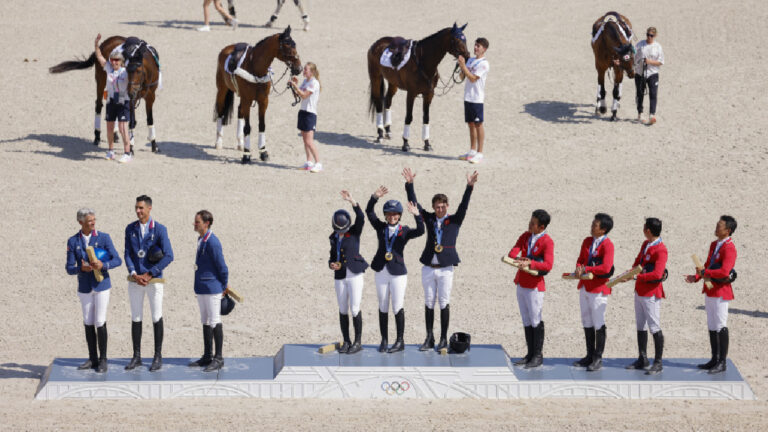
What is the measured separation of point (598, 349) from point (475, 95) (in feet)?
29.5

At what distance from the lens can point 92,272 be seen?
40.2ft

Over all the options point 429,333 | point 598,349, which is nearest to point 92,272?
point 429,333

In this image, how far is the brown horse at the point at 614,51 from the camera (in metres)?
Result: 23.0

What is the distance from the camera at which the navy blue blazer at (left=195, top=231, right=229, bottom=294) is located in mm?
12289

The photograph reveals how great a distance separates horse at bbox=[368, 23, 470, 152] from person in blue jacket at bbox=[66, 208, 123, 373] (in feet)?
32.8

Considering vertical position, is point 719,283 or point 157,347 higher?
point 719,283

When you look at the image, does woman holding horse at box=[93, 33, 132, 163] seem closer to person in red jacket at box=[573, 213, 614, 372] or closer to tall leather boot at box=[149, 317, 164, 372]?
tall leather boot at box=[149, 317, 164, 372]

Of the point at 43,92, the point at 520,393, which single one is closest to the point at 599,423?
the point at 520,393

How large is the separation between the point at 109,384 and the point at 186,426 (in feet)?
3.79

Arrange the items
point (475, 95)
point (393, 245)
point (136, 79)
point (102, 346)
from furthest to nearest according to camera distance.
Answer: point (475, 95) → point (136, 79) → point (393, 245) → point (102, 346)

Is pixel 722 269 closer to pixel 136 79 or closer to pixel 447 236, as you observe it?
pixel 447 236

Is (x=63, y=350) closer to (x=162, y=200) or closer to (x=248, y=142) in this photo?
(x=162, y=200)

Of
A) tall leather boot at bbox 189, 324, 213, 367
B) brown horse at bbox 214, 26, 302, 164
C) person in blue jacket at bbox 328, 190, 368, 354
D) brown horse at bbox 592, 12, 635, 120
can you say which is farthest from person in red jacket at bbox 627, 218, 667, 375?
brown horse at bbox 592, 12, 635, 120

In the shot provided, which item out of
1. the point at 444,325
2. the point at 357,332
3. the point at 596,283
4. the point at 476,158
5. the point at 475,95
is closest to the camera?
the point at 596,283
